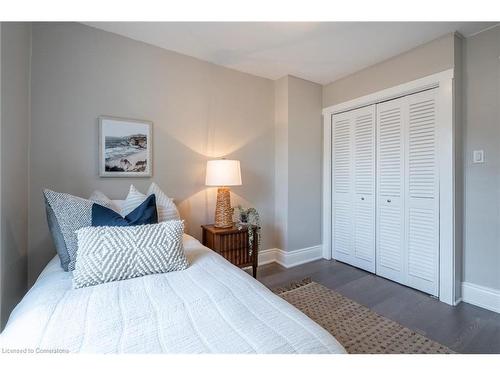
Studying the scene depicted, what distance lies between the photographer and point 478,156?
2.06m

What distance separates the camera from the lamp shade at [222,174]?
230 centimetres

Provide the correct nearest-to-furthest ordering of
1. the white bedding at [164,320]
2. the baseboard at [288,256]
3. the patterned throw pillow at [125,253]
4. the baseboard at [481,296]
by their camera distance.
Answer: the white bedding at [164,320] < the patterned throw pillow at [125,253] < the baseboard at [481,296] < the baseboard at [288,256]

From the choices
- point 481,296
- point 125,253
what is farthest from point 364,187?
point 125,253

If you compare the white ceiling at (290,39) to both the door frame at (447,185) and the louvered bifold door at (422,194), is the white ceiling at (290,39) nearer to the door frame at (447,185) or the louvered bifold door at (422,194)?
the door frame at (447,185)

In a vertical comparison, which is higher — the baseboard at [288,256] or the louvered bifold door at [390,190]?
the louvered bifold door at [390,190]

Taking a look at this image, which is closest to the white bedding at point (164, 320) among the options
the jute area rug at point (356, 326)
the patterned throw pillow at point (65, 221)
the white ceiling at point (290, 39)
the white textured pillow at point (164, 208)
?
the patterned throw pillow at point (65, 221)

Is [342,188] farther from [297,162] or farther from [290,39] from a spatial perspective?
[290,39]

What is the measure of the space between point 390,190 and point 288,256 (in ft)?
4.53

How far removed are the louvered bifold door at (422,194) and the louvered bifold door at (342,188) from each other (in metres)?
0.67

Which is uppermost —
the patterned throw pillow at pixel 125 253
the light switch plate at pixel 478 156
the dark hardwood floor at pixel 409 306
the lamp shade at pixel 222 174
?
the light switch plate at pixel 478 156
